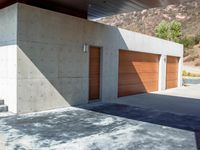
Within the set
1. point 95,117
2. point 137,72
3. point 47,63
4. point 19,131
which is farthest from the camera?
point 137,72

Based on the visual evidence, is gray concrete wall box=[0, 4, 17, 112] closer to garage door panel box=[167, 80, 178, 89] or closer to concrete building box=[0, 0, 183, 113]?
concrete building box=[0, 0, 183, 113]

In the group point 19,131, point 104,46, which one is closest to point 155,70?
point 104,46

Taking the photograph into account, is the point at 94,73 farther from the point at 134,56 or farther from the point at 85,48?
the point at 134,56

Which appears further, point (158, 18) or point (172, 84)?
point (158, 18)

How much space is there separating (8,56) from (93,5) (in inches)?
138

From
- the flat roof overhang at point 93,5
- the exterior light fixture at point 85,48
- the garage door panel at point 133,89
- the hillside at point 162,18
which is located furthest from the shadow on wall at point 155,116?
the hillside at point 162,18

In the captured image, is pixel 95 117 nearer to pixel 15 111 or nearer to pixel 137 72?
pixel 15 111

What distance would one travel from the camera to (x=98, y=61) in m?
9.01

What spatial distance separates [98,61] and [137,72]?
9.12 ft

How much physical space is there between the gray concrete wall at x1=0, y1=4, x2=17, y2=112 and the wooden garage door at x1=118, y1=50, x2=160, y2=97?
4.83 m

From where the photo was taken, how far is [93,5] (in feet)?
27.7

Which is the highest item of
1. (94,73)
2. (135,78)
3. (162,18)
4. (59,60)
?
(162,18)

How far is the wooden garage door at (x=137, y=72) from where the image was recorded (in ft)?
33.7

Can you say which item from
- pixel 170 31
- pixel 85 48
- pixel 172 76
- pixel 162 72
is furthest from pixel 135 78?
pixel 170 31
